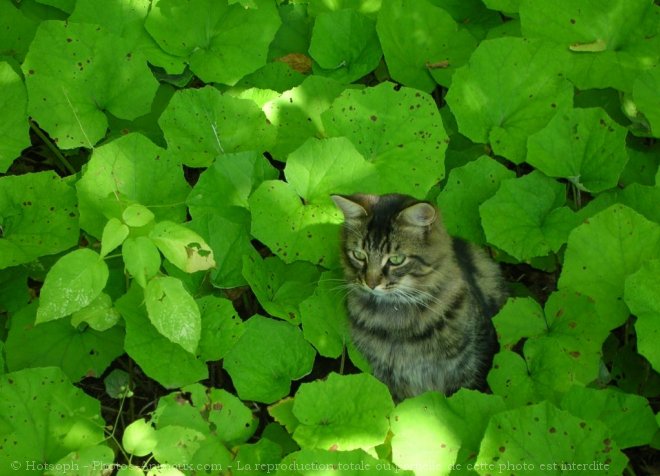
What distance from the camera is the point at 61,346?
2879mm

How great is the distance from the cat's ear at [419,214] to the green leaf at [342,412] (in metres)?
0.56

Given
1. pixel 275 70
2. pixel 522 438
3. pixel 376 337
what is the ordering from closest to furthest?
pixel 522 438 < pixel 376 337 < pixel 275 70

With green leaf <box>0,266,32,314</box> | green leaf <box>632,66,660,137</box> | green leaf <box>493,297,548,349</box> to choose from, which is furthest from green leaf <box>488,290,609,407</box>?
green leaf <box>0,266,32,314</box>

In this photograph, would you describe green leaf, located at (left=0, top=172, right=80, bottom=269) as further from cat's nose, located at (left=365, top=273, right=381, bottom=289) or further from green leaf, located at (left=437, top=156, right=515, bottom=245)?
green leaf, located at (left=437, top=156, right=515, bottom=245)

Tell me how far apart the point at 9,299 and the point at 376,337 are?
1506 mm

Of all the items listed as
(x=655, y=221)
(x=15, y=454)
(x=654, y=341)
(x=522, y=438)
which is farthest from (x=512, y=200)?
(x=15, y=454)

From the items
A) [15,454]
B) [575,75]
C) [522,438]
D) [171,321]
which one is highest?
[575,75]

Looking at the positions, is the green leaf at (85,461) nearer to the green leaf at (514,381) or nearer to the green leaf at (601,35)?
the green leaf at (514,381)

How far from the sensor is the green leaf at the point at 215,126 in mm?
3178

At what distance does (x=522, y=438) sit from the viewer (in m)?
2.40

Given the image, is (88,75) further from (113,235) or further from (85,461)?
(85,461)

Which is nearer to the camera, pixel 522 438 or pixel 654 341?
pixel 522 438

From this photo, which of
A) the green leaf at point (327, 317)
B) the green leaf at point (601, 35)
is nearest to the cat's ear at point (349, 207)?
the green leaf at point (327, 317)

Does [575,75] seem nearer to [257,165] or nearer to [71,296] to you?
[257,165]
